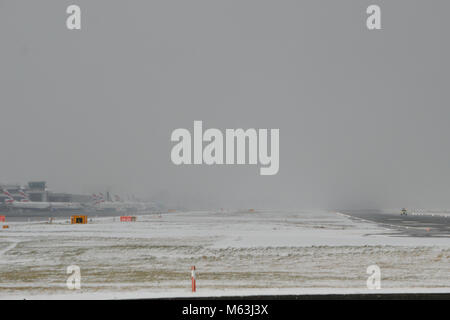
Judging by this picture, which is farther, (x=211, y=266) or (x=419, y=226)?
(x=419, y=226)

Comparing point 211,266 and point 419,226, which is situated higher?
point 211,266

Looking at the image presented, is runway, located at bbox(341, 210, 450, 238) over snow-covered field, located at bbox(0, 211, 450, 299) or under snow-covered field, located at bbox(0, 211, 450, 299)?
under

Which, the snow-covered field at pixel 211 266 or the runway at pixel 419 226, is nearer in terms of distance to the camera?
the snow-covered field at pixel 211 266

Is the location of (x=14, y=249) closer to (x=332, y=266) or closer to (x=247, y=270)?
(x=247, y=270)

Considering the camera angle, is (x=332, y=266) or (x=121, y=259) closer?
(x=332, y=266)

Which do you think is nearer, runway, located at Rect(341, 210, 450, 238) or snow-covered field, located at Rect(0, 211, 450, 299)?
snow-covered field, located at Rect(0, 211, 450, 299)

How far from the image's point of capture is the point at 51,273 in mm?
23828

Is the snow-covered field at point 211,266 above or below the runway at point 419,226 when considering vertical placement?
above

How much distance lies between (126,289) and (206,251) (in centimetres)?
1371
